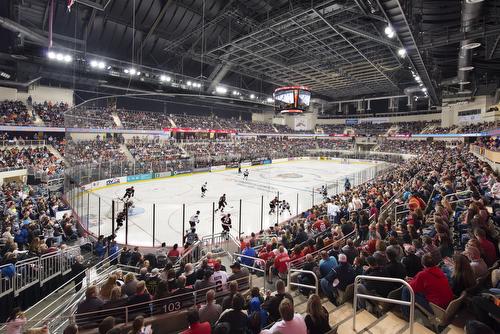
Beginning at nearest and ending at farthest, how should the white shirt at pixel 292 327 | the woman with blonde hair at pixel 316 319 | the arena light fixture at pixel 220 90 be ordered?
the white shirt at pixel 292 327 → the woman with blonde hair at pixel 316 319 → the arena light fixture at pixel 220 90

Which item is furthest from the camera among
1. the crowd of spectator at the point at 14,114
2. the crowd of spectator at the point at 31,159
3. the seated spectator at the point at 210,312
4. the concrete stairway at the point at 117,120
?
the concrete stairway at the point at 117,120

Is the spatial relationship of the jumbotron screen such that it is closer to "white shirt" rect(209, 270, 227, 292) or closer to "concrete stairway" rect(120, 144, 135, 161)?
"concrete stairway" rect(120, 144, 135, 161)

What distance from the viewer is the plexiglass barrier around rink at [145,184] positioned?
14034 mm

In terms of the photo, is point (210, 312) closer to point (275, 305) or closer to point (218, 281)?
point (275, 305)

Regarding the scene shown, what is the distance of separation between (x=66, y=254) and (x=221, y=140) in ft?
130

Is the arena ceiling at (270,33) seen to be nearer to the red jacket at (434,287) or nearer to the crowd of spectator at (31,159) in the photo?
the crowd of spectator at (31,159)

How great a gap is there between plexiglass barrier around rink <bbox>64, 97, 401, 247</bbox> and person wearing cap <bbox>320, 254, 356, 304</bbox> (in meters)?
7.36

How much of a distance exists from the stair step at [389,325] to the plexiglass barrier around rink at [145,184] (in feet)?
27.7

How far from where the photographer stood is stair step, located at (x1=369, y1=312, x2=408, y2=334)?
11.6 ft

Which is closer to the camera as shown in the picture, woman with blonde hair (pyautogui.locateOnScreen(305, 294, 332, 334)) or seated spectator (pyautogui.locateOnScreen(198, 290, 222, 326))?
woman with blonde hair (pyautogui.locateOnScreen(305, 294, 332, 334))

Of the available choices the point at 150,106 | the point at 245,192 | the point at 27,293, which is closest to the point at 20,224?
the point at 27,293

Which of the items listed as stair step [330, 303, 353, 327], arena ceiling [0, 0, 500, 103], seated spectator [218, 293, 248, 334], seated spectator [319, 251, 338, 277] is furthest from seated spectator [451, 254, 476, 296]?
arena ceiling [0, 0, 500, 103]

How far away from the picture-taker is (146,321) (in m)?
4.16

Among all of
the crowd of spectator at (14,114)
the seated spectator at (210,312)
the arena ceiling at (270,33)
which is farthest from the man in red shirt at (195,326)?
the crowd of spectator at (14,114)
